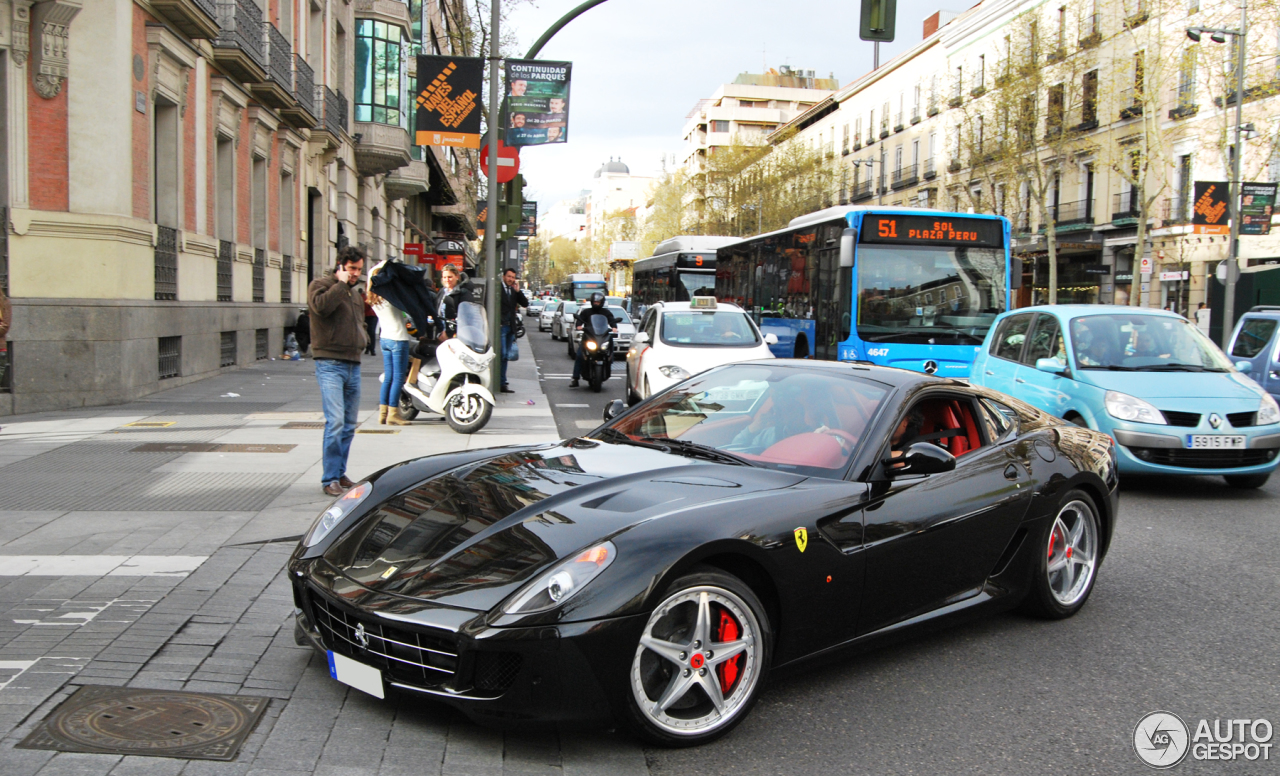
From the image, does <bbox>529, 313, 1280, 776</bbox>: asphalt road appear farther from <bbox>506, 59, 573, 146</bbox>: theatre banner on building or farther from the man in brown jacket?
<bbox>506, 59, 573, 146</bbox>: theatre banner on building

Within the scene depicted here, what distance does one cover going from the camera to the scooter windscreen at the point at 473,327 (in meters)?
11.6

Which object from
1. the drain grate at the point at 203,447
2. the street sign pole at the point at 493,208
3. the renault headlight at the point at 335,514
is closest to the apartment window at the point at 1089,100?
the street sign pole at the point at 493,208

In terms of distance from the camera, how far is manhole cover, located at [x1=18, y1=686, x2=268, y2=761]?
3.26 metres

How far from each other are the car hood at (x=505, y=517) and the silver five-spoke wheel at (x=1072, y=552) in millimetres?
1743

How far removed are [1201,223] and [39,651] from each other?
26361mm

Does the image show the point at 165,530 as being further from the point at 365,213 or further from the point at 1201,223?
the point at 365,213

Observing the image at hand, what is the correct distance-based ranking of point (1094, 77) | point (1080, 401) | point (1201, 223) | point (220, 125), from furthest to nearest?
point (1094, 77) < point (1201, 223) < point (220, 125) < point (1080, 401)

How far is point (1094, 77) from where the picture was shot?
41.2 m

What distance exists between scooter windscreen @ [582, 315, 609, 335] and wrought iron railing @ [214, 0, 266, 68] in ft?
24.2

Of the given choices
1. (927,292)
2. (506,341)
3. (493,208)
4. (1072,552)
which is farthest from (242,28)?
(1072,552)

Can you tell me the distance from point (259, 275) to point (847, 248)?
1247cm

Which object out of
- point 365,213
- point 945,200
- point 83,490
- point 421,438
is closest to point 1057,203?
point 945,200

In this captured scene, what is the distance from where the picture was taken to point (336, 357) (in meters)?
7.71

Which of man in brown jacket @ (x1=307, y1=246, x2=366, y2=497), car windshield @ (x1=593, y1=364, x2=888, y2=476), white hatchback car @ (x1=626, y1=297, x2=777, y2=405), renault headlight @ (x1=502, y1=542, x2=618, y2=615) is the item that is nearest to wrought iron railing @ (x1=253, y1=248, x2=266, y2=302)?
white hatchback car @ (x1=626, y1=297, x2=777, y2=405)
